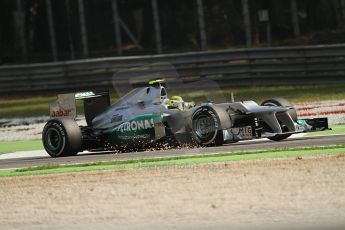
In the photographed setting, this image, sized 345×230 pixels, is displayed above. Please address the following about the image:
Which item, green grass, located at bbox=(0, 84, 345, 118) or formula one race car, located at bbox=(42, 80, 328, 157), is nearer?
formula one race car, located at bbox=(42, 80, 328, 157)

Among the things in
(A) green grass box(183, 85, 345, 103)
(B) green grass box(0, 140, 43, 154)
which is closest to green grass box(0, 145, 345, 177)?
(B) green grass box(0, 140, 43, 154)

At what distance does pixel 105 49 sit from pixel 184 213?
81.4ft

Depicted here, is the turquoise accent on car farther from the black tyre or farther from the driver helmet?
the black tyre

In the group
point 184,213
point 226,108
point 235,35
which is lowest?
A: point 184,213

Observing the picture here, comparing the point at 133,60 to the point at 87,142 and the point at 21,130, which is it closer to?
the point at 21,130

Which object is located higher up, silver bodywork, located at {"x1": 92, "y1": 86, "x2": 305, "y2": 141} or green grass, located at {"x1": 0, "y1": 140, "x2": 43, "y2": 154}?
silver bodywork, located at {"x1": 92, "y1": 86, "x2": 305, "y2": 141}

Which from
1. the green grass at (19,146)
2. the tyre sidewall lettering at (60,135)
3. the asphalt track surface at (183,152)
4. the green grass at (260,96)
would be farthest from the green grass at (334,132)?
the green grass at (19,146)

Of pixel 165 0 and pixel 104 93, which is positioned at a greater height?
pixel 165 0

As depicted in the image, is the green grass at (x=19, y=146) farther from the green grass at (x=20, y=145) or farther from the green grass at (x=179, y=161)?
the green grass at (x=179, y=161)

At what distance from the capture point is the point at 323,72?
22969 mm

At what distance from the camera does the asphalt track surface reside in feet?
41.8

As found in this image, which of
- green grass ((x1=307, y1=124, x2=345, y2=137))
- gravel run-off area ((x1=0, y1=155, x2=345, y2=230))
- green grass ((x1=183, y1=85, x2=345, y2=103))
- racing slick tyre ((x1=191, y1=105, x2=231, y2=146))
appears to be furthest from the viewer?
green grass ((x1=183, y1=85, x2=345, y2=103))

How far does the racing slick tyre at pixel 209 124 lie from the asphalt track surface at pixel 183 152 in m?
0.14

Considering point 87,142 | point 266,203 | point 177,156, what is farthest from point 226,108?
point 266,203
